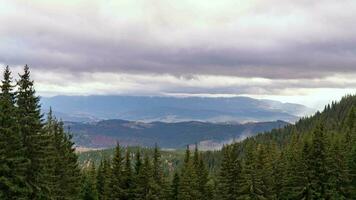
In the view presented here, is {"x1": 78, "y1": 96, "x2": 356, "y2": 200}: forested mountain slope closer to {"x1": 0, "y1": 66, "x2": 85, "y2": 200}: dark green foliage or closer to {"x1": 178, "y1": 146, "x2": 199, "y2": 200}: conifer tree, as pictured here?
{"x1": 178, "y1": 146, "x2": 199, "y2": 200}: conifer tree

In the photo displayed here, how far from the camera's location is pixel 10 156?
3347 cm

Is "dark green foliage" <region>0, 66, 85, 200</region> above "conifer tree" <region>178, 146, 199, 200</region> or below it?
above

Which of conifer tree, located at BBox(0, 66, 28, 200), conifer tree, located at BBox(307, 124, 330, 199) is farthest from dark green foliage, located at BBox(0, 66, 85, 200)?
conifer tree, located at BBox(307, 124, 330, 199)

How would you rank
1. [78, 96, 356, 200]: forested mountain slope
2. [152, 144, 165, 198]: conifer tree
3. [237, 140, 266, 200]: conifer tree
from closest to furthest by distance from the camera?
[78, 96, 356, 200]: forested mountain slope
[237, 140, 266, 200]: conifer tree
[152, 144, 165, 198]: conifer tree

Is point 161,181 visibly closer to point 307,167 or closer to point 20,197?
point 307,167

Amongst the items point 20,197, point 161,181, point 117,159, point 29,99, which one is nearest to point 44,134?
point 29,99

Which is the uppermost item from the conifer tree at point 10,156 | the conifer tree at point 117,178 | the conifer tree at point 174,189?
the conifer tree at point 10,156

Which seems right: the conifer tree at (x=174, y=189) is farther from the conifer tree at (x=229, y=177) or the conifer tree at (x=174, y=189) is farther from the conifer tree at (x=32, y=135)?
the conifer tree at (x=32, y=135)

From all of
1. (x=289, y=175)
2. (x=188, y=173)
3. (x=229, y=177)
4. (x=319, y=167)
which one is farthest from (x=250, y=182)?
(x=188, y=173)

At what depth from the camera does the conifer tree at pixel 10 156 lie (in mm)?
32875

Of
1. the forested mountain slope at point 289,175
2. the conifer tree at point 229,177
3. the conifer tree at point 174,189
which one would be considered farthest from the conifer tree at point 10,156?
the conifer tree at point 174,189

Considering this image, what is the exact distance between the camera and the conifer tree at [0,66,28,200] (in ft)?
108

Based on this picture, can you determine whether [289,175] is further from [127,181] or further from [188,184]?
[127,181]

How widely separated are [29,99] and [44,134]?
10.9 feet
